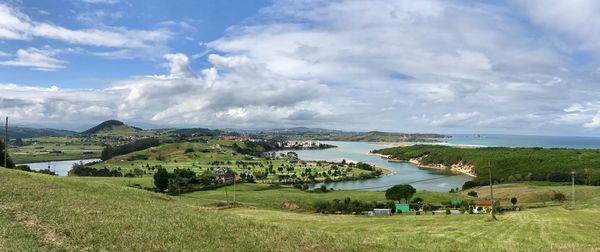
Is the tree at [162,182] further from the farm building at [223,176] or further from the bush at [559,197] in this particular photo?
the bush at [559,197]

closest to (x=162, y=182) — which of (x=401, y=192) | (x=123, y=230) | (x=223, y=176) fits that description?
(x=223, y=176)

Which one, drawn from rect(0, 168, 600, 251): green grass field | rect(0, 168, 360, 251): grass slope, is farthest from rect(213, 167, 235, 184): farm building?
rect(0, 168, 360, 251): grass slope

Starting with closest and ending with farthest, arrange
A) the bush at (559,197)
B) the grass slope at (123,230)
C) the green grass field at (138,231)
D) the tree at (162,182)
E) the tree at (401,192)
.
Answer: the grass slope at (123,230), the green grass field at (138,231), the tree at (401,192), the bush at (559,197), the tree at (162,182)

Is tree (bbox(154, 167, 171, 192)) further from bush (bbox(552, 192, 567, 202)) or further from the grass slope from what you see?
bush (bbox(552, 192, 567, 202))

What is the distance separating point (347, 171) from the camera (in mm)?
192375

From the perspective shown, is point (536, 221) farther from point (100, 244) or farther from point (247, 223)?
point (100, 244)

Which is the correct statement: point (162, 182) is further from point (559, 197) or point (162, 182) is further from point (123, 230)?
point (123, 230)

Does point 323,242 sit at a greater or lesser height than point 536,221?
greater

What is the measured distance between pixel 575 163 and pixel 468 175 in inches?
1515

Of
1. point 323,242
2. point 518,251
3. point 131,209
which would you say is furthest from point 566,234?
point 131,209

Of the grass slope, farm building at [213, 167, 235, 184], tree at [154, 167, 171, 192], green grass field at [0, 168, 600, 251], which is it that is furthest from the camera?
farm building at [213, 167, 235, 184]

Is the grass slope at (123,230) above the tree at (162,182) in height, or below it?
above

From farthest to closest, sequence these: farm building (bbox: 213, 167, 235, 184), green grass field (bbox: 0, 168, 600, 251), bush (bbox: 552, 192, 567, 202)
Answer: farm building (bbox: 213, 167, 235, 184) < bush (bbox: 552, 192, 567, 202) < green grass field (bbox: 0, 168, 600, 251)

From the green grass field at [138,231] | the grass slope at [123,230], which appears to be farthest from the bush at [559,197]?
the grass slope at [123,230]
